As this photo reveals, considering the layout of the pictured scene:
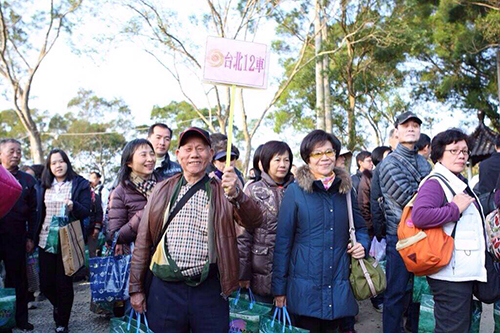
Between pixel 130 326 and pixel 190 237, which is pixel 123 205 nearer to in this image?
pixel 130 326

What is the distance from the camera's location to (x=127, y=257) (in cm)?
351

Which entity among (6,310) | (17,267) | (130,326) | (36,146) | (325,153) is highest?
(36,146)

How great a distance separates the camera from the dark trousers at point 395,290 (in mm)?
3836

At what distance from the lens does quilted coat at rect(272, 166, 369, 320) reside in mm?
2869

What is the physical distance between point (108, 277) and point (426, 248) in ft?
7.74

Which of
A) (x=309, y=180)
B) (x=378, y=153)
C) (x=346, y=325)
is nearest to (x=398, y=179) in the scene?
(x=309, y=180)

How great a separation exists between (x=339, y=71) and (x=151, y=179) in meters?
15.0

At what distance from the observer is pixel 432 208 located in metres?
2.85

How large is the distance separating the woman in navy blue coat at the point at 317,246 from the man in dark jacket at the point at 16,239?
3.05m

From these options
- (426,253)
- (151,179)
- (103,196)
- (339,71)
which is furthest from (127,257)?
(339,71)

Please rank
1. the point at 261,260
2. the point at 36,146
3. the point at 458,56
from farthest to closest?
the point at 458,56
the point at 36,146
the point at 261,260

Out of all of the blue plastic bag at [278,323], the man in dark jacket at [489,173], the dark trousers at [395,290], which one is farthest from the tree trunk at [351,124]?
the blue plastic bag at [278,323]

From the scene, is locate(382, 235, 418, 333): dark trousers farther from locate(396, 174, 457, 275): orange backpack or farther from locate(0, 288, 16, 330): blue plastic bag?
locate(0, 288, 16, 330): blue plastic bag

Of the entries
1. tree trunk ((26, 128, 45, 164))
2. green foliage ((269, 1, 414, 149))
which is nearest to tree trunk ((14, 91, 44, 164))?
tree trunk ((26, 128, 45, 164))
